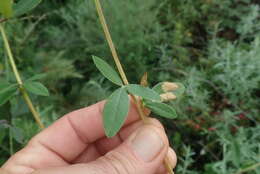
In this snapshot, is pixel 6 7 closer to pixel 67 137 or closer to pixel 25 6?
pixel 25 6

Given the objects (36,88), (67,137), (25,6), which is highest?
(25,6)

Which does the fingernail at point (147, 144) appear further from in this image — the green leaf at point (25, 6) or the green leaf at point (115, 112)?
the green leaf at point (25, 6)

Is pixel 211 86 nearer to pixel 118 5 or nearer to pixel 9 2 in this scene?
pixel 118 5

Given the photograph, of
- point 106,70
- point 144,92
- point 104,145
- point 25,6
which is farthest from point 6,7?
point 104,145

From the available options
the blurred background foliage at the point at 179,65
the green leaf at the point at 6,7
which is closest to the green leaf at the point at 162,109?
the green leaf at the point at 6,7

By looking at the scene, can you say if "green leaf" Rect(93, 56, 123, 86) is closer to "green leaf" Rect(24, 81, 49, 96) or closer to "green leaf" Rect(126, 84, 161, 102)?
"green leaf" Rect(126, 84, 161, 102)

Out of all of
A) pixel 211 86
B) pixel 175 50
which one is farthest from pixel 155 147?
pixel 175 50

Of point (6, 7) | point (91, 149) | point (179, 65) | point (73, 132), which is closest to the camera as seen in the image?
point (6, 7)
